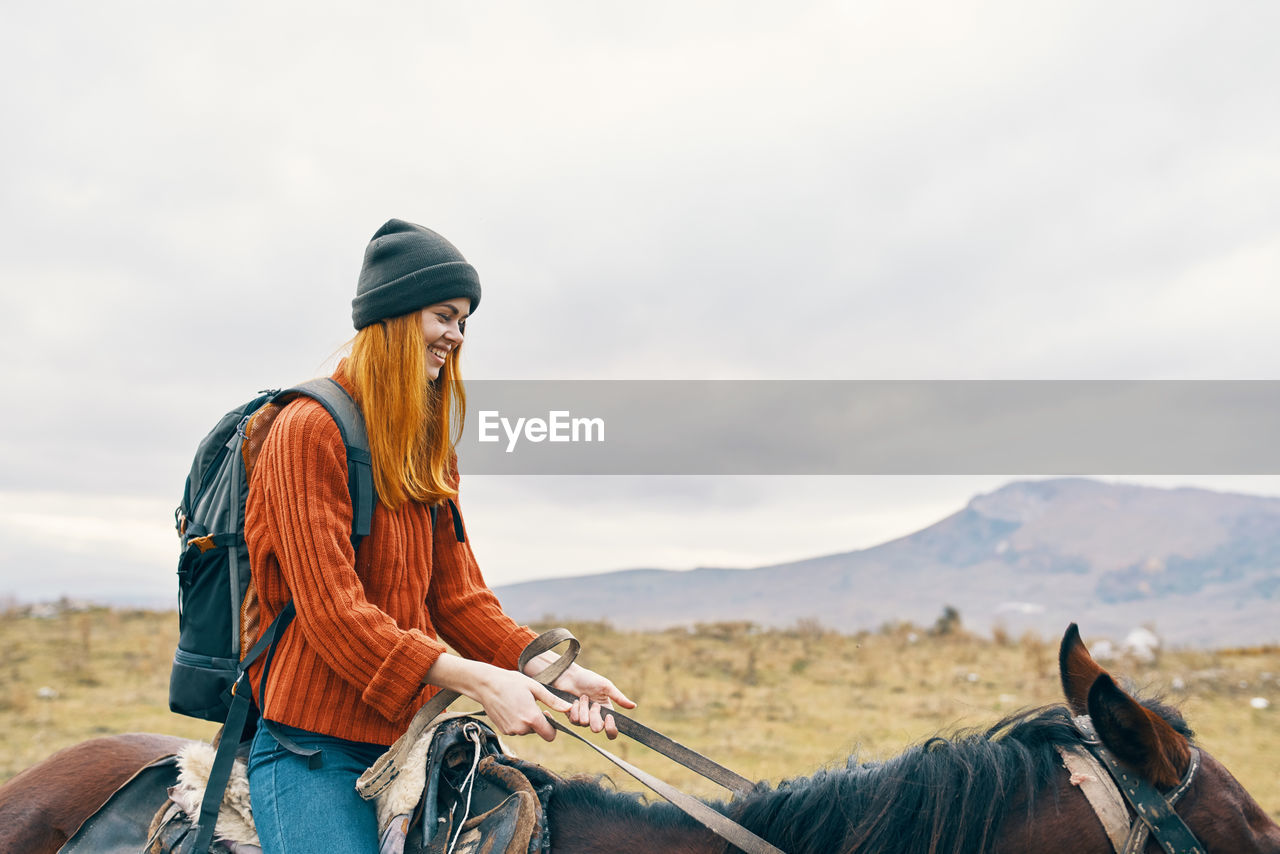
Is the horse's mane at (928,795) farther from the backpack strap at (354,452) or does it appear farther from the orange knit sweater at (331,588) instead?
the backpack strap at (354,452)

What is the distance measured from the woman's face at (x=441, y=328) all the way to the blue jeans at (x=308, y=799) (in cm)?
112

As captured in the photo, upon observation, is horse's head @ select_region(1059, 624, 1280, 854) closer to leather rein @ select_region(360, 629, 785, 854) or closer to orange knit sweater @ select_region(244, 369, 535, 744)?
leather rein @ select_region(360, 629, 785, 854)

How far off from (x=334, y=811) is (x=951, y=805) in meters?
1.55

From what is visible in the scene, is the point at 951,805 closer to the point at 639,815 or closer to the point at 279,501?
the point at 639,815

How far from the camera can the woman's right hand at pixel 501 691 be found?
2107 mm

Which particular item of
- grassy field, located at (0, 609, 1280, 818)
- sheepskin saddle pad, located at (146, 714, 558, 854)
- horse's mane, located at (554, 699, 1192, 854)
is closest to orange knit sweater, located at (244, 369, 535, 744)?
sheepskin saddle pad, located at (146, 714, 558, 854)

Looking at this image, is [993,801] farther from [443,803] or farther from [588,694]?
[443,803]

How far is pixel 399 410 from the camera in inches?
97.3

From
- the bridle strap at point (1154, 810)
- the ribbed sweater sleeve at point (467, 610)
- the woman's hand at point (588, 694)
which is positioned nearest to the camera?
the bridle strap at point (1154, 810)

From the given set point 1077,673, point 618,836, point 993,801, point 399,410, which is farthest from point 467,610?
point 1077,673

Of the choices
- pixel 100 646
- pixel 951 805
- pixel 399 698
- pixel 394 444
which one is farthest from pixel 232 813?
pixel 100 646

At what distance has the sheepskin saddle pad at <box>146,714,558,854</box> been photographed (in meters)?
2.20

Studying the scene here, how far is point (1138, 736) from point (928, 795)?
49cm

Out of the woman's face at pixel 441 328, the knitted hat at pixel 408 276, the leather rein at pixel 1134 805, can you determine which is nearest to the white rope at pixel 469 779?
the woman's face at pixel 441 328
